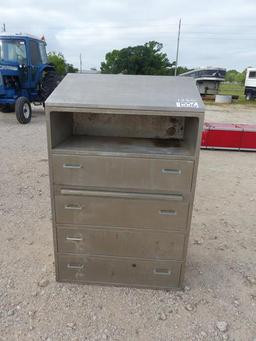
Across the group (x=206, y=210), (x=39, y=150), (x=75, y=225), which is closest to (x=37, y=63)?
(x=39, y=150)

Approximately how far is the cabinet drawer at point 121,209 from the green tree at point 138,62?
104 feet

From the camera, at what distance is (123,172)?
6.55 ft

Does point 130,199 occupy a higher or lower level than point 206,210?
higher

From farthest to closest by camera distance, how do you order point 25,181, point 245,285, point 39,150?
point 39,150, point 25,181, point 245,285

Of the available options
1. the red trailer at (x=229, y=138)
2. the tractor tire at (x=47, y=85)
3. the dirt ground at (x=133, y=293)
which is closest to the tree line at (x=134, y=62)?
the tractor tire at (x=47, y=85)

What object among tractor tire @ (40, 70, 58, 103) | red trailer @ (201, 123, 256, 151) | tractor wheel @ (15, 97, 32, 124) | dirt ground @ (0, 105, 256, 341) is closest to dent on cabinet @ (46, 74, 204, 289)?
dirt ground @ (0, 105, 256, 341)

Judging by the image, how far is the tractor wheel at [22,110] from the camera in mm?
8223

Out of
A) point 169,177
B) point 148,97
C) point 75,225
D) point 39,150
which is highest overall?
point 148,97

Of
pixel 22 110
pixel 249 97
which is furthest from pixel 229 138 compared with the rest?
pixel 249 97

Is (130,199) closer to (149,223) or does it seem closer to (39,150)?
(149,223)

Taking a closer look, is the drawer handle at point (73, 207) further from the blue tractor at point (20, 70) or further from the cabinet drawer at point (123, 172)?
the blue tractor at point (20, 70)

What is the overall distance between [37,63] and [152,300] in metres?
9.24

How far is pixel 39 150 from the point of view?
602cm

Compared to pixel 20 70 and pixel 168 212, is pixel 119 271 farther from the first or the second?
pixel 20 70
